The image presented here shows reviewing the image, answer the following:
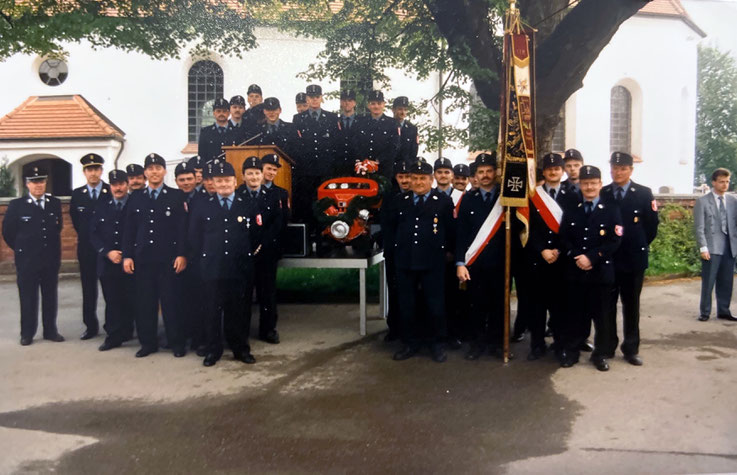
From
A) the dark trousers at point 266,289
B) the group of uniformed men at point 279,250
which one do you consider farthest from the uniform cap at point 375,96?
the dark trousers at point 266,289

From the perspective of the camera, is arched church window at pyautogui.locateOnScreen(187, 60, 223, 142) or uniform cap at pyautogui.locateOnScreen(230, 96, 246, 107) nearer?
arched church window at pyautogui.locateOnScreen(187, 60, 223, 142)

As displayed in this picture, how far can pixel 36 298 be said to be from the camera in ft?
15.4

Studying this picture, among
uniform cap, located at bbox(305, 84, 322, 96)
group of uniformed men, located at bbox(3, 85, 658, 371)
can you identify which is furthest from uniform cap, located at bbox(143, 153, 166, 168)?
uniform cap, located at bbox(305, 84, 322, 96)

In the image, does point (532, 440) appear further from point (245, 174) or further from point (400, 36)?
point (400, 36)

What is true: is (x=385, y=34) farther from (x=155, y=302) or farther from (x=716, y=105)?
(x=155, y=302)

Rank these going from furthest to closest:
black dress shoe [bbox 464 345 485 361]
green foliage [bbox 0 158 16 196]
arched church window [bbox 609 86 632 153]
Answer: black dress shoe [bbox 464 345 485 361]
arched church window [bbox 609 86 632 153]
green foliage [bbox 0 158 16 196]

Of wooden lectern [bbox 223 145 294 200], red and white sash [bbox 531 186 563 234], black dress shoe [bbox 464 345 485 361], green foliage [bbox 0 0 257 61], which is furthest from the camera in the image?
wooden lectern [bbox 223 145 294 200]

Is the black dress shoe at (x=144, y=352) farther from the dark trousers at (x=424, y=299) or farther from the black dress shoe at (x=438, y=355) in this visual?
the black dress shoe at (x=438, y=355)

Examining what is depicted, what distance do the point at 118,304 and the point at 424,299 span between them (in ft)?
8.43

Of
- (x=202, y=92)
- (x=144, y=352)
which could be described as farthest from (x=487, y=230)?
(x=144, y=352)

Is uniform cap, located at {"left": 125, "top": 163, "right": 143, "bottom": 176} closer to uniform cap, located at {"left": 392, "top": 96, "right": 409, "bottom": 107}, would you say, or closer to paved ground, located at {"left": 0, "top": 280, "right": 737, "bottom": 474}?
paved ground, located at {"left": 0, "top": 280, "right": 737, "bottom": 474}

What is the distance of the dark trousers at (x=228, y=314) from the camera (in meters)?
4.59

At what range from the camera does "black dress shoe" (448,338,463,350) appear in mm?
5008

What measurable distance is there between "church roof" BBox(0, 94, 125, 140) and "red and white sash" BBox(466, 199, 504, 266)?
2621mm
